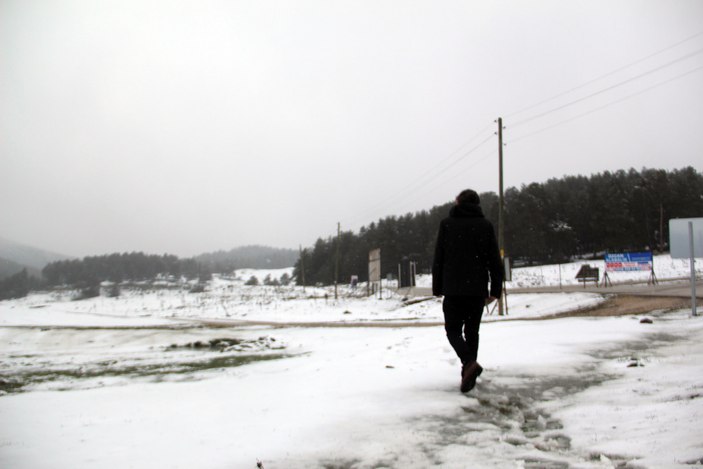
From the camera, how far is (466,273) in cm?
408

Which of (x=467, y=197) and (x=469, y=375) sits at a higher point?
(x=467, y=197)

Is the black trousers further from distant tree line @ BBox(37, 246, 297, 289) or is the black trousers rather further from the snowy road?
distant tree line @ BBox(37, 246, 297, 289)

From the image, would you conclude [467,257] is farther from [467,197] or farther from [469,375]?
[469,375]

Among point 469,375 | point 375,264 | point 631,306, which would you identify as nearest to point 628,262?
point 631,306

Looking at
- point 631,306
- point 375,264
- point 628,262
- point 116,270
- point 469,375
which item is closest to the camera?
point 469,375

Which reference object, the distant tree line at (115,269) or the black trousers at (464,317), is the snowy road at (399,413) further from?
the distant tree line at (115,269)

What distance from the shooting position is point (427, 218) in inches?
3558

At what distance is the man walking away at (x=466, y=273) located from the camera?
160 inches

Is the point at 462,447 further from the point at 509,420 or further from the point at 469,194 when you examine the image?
the point at 469,194

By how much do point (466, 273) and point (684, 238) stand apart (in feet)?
26.2

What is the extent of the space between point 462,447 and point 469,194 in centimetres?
257

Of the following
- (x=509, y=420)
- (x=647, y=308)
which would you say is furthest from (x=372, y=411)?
(x=647, y=308)

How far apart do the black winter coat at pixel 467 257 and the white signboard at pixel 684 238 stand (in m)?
7.33

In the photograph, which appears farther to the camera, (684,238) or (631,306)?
(631,306)
